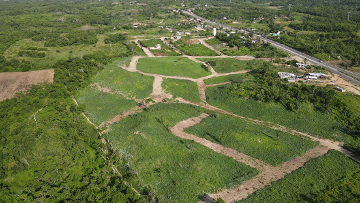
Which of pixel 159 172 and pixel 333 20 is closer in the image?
pixel 159 172

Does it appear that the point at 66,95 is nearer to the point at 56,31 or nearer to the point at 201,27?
the point at 56,31

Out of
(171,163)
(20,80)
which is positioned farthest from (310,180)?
(20,80)

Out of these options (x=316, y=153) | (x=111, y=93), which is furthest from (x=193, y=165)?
(x=111, y=93)

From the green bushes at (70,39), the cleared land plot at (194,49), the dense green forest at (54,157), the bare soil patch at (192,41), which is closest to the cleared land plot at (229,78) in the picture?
the cleared land plot at (194,49)

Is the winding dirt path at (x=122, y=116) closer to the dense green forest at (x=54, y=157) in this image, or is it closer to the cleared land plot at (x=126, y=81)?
the dense green forest at (x=54, y=157)

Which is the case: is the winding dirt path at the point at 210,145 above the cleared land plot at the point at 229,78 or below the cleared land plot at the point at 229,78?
below

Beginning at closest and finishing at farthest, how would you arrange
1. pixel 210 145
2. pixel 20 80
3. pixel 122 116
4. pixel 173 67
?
pixel 210 145 → pixel 122 116 → pixel 20 80 → pixel 173 67

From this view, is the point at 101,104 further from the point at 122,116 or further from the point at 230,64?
the point at 230,64
